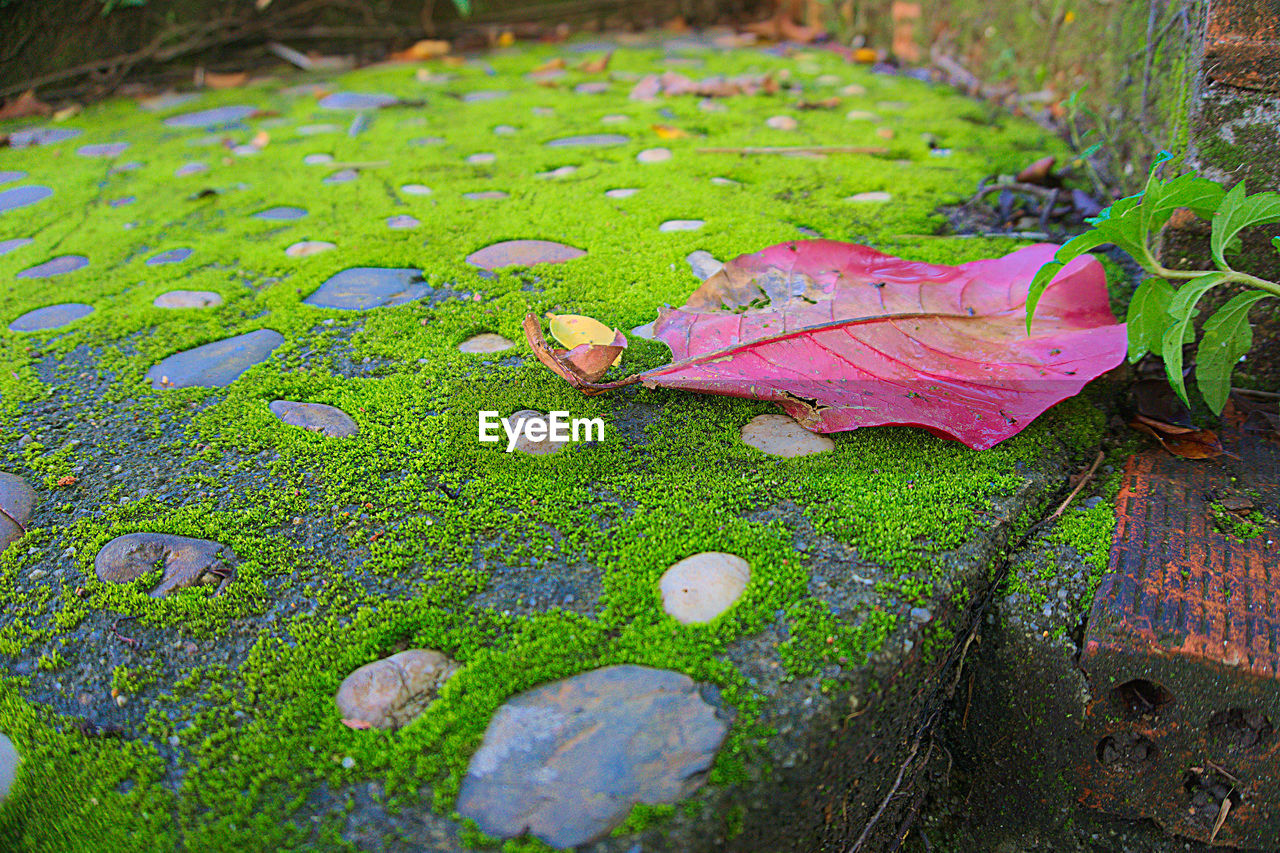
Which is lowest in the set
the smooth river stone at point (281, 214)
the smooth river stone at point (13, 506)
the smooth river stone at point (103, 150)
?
the smooth river stone at point (13, 506)

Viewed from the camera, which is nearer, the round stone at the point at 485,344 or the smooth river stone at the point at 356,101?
the round stone at the point at 485,344

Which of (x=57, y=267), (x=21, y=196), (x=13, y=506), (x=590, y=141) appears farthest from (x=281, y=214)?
(x=13, y=506)

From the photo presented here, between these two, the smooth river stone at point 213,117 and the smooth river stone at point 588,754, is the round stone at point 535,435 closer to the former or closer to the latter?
the smooth river stone at point 588,754

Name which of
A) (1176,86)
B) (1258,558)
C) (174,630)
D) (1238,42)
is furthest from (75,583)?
(1176,86)

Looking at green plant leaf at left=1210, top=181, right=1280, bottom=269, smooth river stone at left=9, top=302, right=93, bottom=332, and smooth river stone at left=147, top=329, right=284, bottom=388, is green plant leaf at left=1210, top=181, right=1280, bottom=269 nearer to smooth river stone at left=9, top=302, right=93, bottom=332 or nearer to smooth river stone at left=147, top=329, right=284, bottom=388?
smooth river stone at left=147, top=329, right=284, bottom=388

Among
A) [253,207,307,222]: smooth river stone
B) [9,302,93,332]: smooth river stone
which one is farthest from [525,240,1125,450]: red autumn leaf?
[253,207,307,222]: smooth river stone

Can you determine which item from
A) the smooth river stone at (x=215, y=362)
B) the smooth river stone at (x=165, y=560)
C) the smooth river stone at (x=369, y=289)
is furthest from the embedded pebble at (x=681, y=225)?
the smooth river stone at (x=165, y=560)

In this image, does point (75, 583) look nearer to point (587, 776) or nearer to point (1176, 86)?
point (587, 776)
